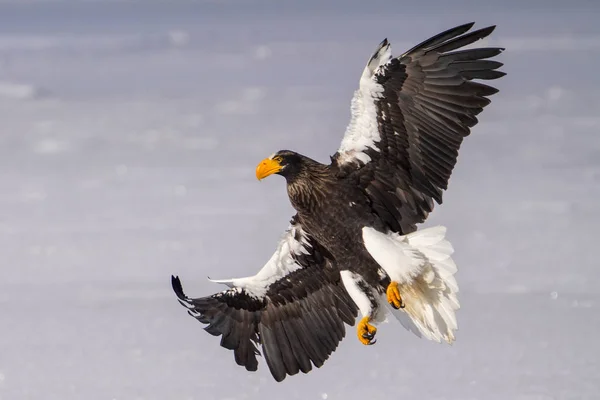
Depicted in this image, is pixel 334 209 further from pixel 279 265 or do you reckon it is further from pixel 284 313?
pixel 284 313

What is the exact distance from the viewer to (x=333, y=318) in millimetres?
7121

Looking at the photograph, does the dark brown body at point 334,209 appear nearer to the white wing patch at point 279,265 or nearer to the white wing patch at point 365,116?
the white wing patch at point 365,116

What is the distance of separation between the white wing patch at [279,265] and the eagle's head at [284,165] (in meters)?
0.37

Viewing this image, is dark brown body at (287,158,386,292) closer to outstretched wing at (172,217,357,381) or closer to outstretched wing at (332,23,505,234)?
outstretched wing at (332,23,505,234)

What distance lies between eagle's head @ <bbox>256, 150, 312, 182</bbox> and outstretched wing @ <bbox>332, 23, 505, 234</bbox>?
17cm

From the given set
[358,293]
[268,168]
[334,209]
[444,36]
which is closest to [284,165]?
[268,168]

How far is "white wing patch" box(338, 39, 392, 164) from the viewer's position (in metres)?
6.34

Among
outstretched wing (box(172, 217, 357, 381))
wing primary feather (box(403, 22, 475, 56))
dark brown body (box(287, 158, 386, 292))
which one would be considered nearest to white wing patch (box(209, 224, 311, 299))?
outstretched wing (box(172, 217, 357, 381))

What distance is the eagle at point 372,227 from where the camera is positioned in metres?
6.40

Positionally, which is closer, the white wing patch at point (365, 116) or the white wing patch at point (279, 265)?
the white wing patch at point (365, 116)

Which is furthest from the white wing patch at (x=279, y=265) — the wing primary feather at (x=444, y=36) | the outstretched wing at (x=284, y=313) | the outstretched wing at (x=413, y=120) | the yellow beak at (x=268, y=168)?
the wing primary feather at (x=444, y=36)

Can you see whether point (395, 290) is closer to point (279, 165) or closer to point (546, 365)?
point (279, 165)

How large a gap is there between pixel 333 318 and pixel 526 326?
5.05 ft

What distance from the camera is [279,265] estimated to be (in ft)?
23.2
